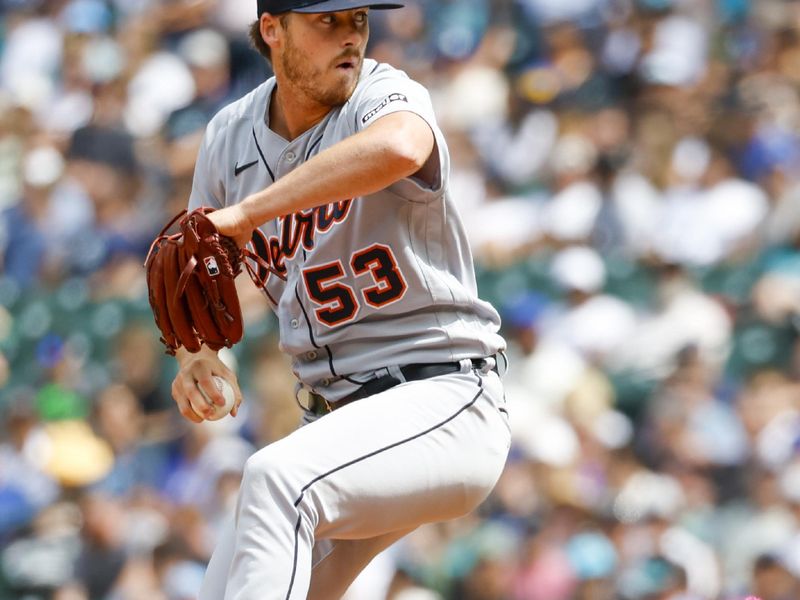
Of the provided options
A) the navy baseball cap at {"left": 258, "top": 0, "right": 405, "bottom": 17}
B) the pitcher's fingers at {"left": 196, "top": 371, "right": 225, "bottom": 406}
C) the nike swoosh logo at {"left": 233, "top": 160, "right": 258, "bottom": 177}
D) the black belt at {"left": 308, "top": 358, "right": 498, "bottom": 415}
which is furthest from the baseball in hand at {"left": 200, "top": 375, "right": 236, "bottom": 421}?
the navy baseball cap at {"left": 258, "top": 0, "right": 405, "bottom": 17}

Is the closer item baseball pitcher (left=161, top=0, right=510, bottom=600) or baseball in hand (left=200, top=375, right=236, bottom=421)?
baseball pitcher (left=161, top=0, right=510, bottom=600)

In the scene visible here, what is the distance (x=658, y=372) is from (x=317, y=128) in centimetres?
360

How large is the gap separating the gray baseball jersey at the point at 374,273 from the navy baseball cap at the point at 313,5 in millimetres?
169

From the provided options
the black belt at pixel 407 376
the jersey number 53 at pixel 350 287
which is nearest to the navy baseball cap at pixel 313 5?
the jersey number 53 at pixel 350 287

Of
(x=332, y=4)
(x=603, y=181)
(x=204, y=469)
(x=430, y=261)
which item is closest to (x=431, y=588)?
(x=204, y=469)

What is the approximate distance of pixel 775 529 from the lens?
5.63 m

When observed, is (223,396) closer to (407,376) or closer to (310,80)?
(407,376)

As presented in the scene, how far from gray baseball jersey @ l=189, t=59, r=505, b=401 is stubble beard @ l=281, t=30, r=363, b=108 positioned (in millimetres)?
27

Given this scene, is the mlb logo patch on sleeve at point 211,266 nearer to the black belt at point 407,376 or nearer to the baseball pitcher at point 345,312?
the baseball pitcher at point 345,312

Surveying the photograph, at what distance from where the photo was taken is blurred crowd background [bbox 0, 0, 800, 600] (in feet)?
19.0

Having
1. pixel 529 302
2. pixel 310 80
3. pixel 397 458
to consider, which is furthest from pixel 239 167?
pixel 529 302

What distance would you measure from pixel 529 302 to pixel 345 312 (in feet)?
12.6

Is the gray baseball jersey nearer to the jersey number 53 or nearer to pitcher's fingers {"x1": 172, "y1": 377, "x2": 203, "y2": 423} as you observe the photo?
the jersey number 53

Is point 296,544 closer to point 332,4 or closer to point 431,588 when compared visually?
point 332,4
